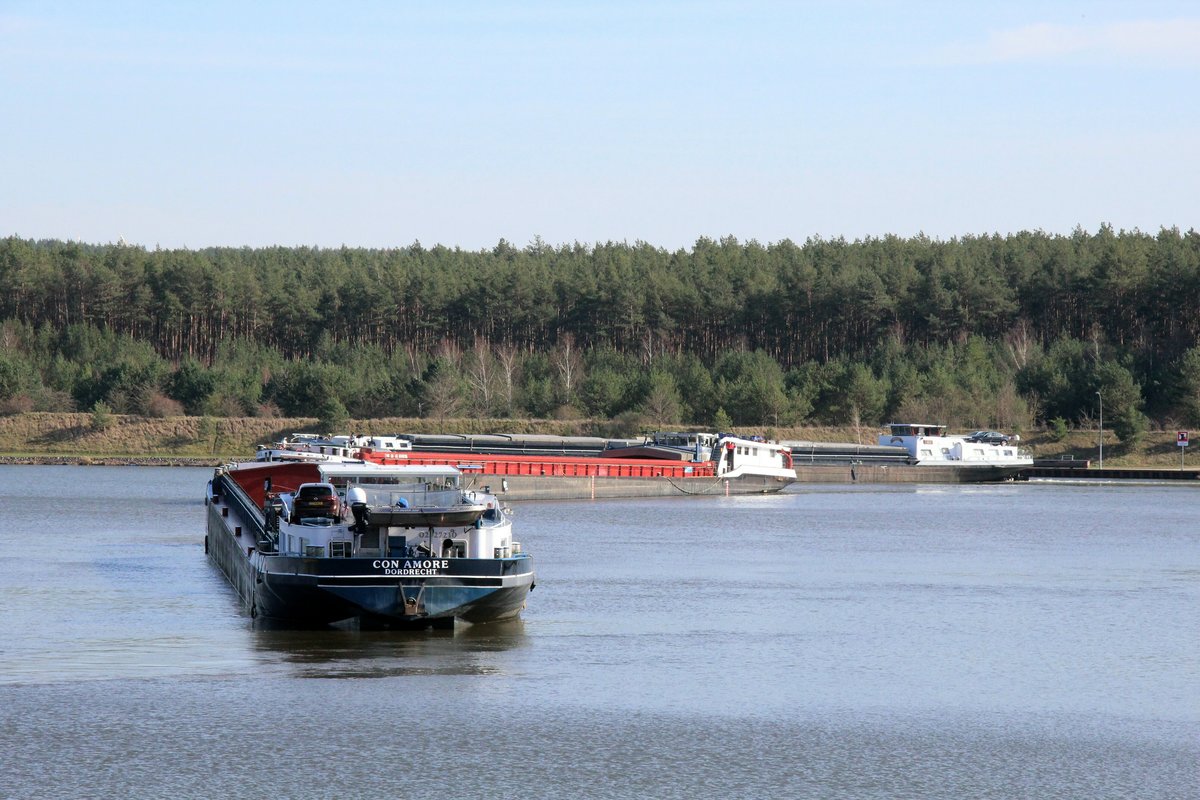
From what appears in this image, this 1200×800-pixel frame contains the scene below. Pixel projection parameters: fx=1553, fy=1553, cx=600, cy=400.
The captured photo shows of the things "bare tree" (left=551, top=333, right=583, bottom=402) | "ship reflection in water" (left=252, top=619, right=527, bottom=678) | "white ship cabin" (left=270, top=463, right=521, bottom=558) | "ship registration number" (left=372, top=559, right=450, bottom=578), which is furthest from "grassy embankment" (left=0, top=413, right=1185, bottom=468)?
"ship registration number" (left=372, top=559, right=450, bottom=578)

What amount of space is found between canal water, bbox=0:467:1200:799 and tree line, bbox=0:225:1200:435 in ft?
244

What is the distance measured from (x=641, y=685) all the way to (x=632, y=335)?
404 feet

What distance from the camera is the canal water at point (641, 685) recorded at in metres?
20.3

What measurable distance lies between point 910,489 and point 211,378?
56587mm

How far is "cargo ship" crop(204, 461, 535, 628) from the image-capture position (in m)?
29.5

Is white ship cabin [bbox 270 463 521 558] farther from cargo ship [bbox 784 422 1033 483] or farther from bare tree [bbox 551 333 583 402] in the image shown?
bare tree [bbox 551 333 583 402]

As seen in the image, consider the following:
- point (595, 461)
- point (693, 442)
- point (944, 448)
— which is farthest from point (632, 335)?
point (595, 461)

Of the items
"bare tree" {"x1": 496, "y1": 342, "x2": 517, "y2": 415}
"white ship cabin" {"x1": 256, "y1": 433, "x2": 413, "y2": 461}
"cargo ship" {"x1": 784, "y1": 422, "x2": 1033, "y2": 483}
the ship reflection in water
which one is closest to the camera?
the ship reflection in water

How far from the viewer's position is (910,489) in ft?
308

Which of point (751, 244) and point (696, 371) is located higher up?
point (751, 244)

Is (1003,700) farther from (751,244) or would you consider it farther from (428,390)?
(751,244)

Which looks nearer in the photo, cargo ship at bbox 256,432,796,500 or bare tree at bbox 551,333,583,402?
cargo ship at bbox 256,432,796,500

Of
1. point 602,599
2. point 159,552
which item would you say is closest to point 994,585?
point 602,599

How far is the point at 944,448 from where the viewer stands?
333 ft
